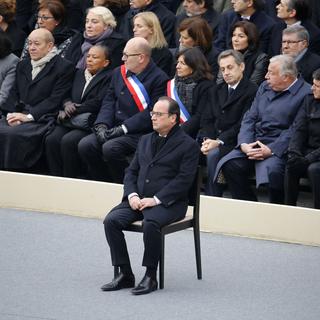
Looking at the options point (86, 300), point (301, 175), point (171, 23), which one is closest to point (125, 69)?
point (171, 23)

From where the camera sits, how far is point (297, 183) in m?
11.3

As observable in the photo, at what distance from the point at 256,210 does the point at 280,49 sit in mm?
2181

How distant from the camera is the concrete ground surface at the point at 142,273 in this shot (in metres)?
9.05

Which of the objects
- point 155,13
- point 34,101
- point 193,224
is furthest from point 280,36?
point 193,224

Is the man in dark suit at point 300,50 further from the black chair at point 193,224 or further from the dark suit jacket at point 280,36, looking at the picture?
the black chair at point 193,224

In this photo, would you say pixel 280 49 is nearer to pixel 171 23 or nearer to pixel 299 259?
pixel 171 23

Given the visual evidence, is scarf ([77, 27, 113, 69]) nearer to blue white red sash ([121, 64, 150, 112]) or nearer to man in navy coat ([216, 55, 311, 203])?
blue white red sash ([121, 64, 150, 112])

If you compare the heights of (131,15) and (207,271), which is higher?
(131,15)

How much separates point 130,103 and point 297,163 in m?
1.95

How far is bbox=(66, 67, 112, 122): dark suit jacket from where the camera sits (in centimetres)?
1266

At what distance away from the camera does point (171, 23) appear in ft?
44.6

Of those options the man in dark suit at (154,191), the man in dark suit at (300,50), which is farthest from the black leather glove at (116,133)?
the man in dark suit at (154,191)

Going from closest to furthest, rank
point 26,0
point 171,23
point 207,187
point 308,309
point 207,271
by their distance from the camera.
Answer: point 308,309
point 207,271
point 207,187
point 171,23
point 26,0

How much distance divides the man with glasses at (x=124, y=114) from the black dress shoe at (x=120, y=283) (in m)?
2.66
